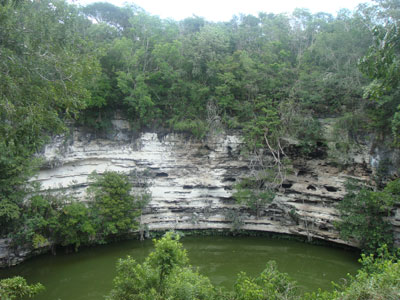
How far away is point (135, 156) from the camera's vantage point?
13.7m

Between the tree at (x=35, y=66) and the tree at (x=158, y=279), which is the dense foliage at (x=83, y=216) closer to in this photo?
the tree at (x=35, y=66)

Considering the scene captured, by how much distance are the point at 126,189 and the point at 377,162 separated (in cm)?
964

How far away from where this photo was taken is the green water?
30.8 ft

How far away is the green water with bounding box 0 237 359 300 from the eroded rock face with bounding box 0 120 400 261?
871 millimetres

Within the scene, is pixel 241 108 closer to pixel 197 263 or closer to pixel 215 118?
pixel 215 118

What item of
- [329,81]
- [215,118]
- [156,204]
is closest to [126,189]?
[156,204]

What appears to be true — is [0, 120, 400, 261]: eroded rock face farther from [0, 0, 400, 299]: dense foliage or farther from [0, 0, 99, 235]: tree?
[0, 0, 99, 235]: tree

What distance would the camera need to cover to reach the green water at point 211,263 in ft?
30.8

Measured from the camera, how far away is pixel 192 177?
13906 mm

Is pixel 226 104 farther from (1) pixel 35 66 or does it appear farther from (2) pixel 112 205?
(1) pixel 35 66

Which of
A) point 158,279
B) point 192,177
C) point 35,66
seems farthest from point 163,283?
point 192,177

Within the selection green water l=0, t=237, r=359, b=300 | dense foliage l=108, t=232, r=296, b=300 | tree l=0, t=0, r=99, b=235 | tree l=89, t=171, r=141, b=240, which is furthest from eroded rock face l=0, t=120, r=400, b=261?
dense foliage l=108, t=232, r=296, b=300

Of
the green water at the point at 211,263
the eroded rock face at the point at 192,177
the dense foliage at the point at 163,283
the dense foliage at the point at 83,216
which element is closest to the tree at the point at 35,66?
the dense foliage at the point at 163,283

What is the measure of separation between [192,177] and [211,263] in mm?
4087
